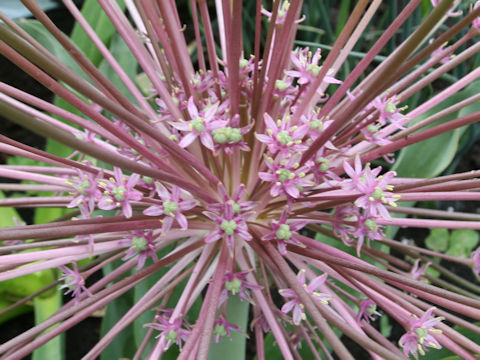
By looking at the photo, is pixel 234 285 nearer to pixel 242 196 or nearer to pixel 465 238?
pixel 242 196

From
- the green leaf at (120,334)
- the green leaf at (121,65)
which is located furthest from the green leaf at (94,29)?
the green leaf at (120,334)

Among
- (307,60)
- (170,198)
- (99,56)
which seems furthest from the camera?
(99,56)

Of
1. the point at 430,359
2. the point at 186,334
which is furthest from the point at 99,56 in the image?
the point at 430,359

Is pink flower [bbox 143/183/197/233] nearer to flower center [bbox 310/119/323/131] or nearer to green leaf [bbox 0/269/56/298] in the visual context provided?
flower center [bbox 310/119/323/131]

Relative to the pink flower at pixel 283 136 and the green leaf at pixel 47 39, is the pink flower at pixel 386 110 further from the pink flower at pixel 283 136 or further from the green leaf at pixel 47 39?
the green leaf at pixel 47 39

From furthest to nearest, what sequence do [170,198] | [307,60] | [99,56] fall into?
[99,56]
[307,60]
[170,198]

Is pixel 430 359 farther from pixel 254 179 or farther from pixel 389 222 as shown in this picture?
pixel 254 179

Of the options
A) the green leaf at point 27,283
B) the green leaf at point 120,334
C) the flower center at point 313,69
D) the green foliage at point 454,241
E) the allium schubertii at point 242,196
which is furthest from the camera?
the green foliage at point 454,241

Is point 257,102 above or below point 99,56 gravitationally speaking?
below
